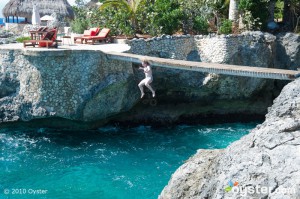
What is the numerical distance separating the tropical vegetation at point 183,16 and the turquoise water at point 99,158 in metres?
6.03

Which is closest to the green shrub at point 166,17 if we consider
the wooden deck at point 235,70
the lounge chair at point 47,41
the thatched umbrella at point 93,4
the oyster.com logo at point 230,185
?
the lounge chair at point 47,41

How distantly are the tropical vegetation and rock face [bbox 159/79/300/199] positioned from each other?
12774 millimetres

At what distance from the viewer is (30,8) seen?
36.5 meters

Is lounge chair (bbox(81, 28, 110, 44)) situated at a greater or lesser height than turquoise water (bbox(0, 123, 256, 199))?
greater

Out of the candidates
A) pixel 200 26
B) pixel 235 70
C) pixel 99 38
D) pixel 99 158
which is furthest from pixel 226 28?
pixel 99 158

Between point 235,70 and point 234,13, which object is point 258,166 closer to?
point 235,70

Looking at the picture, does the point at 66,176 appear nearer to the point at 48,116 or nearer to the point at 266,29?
the point at 48,116

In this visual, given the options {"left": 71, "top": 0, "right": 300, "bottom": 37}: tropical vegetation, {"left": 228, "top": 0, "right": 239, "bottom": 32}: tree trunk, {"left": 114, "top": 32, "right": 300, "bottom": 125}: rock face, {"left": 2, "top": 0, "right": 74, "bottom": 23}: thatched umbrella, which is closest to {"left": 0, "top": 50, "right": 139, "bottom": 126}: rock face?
{"left": 114, "top": 32, "right": 300, "bottom": 125}: rock face

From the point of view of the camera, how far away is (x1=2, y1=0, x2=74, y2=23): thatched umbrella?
119ft

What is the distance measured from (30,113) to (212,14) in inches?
536

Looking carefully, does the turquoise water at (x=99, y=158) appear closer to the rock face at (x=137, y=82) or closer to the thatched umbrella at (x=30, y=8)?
the rock face at (x=137, y=82)

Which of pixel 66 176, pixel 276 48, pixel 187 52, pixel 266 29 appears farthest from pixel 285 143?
pixel 266 29

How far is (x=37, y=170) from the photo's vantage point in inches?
551

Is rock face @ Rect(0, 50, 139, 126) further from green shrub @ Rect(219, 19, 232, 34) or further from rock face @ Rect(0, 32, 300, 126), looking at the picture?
green shrub @ Rect(219, 19, 232, 34)
